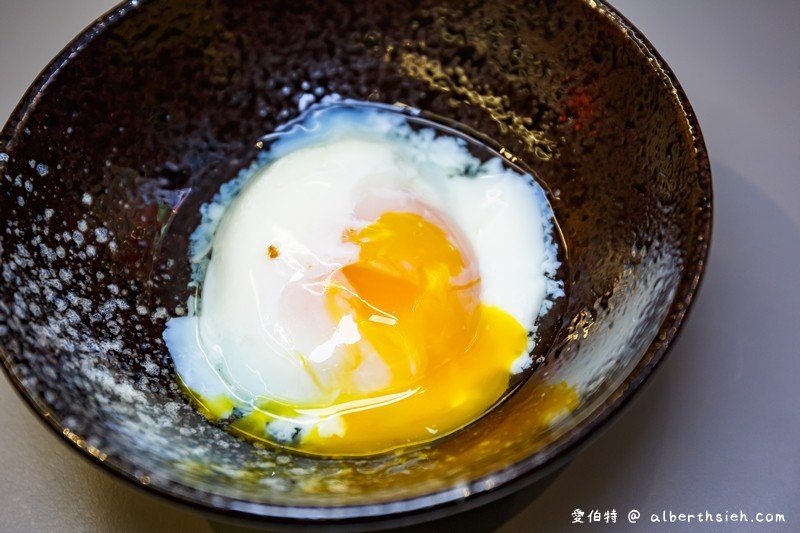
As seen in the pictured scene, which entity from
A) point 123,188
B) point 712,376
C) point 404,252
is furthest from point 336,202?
point 712,376

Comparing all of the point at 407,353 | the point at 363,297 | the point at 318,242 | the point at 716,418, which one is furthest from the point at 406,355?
the point at 716,418

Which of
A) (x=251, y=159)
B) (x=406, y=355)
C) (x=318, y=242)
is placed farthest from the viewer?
(x=251, y=159)

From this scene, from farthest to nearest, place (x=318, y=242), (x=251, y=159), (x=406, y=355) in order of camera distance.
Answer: (x=251, y=159) < (x=318, y=242) < (x=406, y=355)

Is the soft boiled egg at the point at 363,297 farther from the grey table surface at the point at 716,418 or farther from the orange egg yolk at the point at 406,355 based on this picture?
the grey table surface at the point at 716,418

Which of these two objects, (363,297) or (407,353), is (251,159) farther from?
(407,353)

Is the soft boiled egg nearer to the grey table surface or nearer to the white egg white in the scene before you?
the white egg white

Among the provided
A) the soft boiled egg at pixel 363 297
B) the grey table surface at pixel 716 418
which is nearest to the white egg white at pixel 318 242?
the soft boiled egg at pixel 363 297

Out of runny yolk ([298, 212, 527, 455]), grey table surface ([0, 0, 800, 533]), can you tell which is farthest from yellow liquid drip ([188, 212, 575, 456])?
grey table surface ([0, 0, 800, 533])
